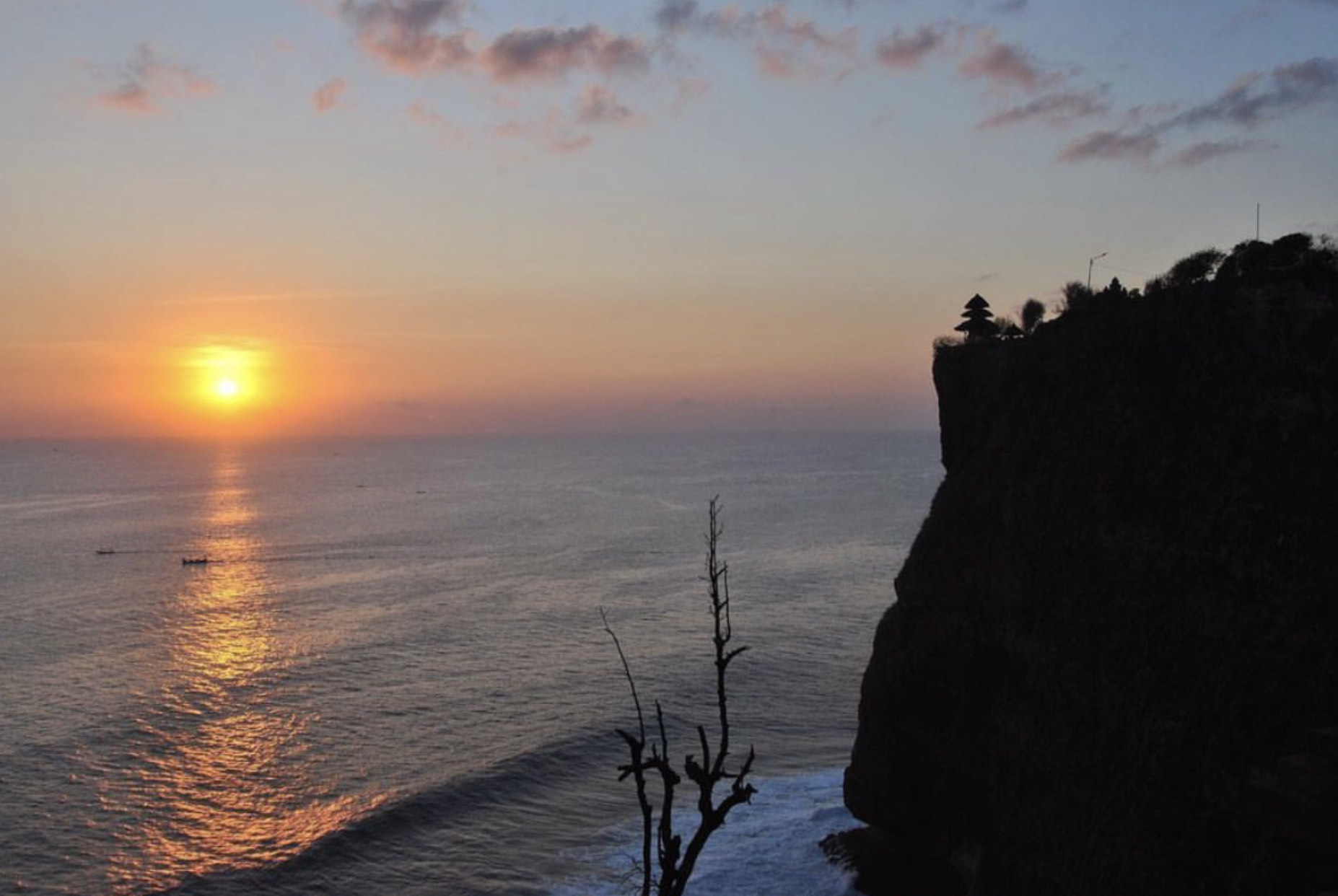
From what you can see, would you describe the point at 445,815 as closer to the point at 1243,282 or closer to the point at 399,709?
the point at 399,709

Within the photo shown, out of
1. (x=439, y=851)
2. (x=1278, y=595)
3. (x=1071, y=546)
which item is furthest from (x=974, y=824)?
(x=439, y=851)

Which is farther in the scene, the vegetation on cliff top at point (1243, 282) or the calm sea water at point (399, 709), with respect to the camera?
→ the calm sea water at point (399, 709)

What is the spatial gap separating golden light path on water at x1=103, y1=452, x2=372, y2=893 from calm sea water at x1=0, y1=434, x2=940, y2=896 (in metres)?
0.16

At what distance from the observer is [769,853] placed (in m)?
34.8

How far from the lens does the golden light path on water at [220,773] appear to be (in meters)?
36.4

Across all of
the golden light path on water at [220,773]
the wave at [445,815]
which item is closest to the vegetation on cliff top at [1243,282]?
the wave at [445,815]

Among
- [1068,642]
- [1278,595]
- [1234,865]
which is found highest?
[1278,595]

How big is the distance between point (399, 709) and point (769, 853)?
24.7 m

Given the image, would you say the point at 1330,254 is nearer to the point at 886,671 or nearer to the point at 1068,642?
the point at 1068,642

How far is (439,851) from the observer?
36312mm

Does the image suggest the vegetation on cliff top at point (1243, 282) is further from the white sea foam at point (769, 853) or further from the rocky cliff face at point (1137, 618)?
the white sea foam at point (769, 853)

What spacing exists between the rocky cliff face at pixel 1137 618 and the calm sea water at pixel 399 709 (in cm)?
858

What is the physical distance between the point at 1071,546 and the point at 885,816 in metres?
10.5

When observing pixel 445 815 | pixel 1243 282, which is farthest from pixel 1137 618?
pixel 445 815
